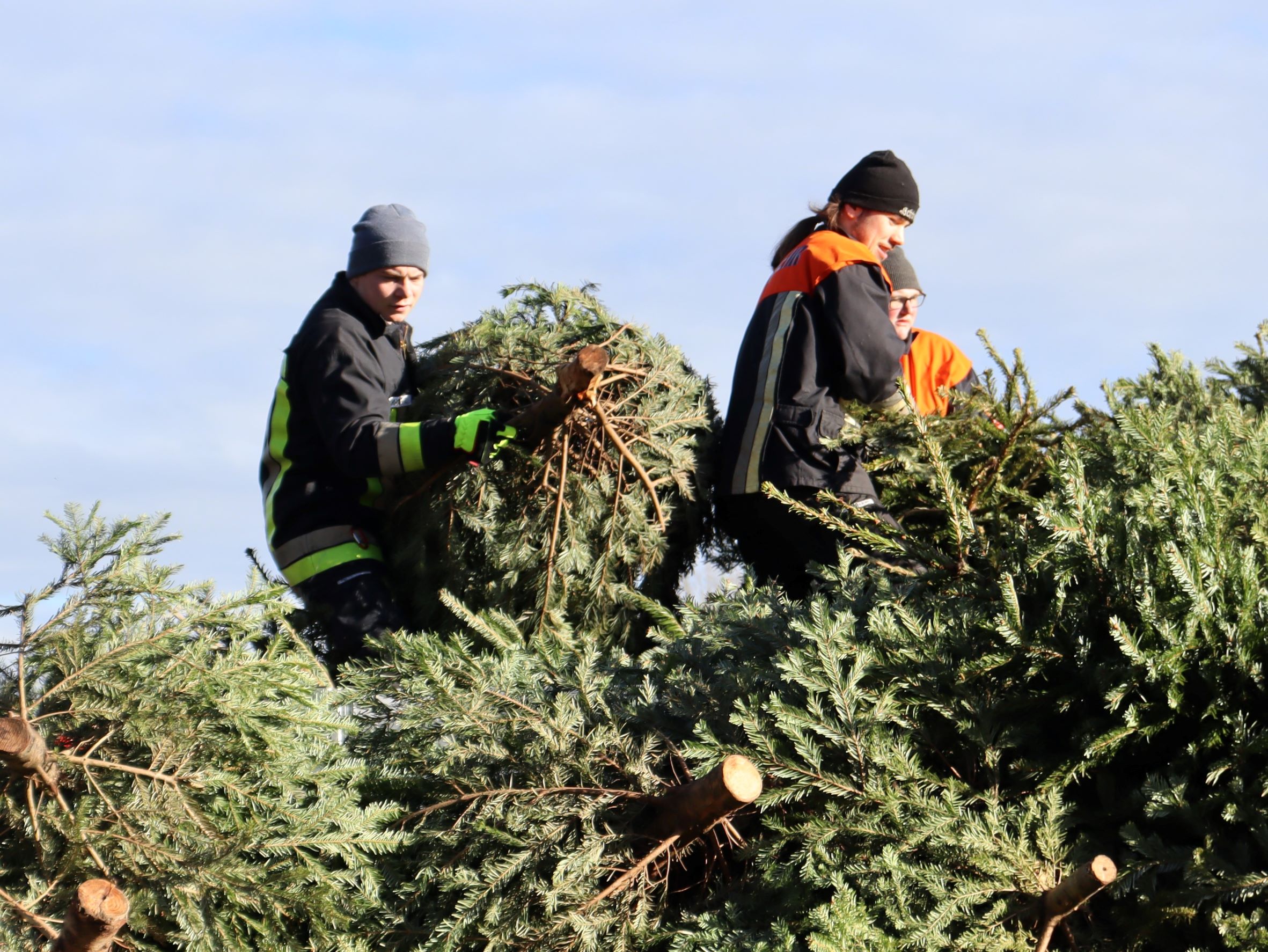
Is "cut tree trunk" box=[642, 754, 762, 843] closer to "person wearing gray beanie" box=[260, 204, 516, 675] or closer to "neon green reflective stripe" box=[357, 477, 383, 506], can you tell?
"person wearing gray beanie" box=[260, 204, 516, 675]

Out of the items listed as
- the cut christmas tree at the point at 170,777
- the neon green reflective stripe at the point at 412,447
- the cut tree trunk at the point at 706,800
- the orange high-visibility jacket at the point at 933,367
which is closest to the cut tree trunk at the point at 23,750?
the cut christmas tree at the point at 170,777

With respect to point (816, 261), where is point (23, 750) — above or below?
below

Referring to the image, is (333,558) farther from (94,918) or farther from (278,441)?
(94,918)

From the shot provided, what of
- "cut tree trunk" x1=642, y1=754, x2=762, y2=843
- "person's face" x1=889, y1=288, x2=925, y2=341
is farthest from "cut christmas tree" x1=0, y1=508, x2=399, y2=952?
"person's face" x1=889, y1=288, x2=925, y2=341

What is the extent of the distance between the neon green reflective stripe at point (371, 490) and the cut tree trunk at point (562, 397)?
0.58m

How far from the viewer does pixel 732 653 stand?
124 inches

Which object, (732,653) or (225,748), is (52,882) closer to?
(225,748)

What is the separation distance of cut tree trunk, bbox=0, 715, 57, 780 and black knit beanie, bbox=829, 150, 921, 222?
3.16 meters

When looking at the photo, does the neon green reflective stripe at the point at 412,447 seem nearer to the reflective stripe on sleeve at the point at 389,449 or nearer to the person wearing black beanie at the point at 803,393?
the reflective stripe on sleeve at the point at 389,449

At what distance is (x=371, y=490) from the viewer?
438 centimetres

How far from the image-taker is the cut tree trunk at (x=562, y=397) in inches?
151

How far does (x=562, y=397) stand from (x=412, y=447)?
495 mm

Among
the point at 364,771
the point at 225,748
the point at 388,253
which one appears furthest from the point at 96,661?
the point at 388,253

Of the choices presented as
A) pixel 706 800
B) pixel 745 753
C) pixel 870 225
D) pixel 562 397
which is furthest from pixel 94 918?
pixel 870 225
